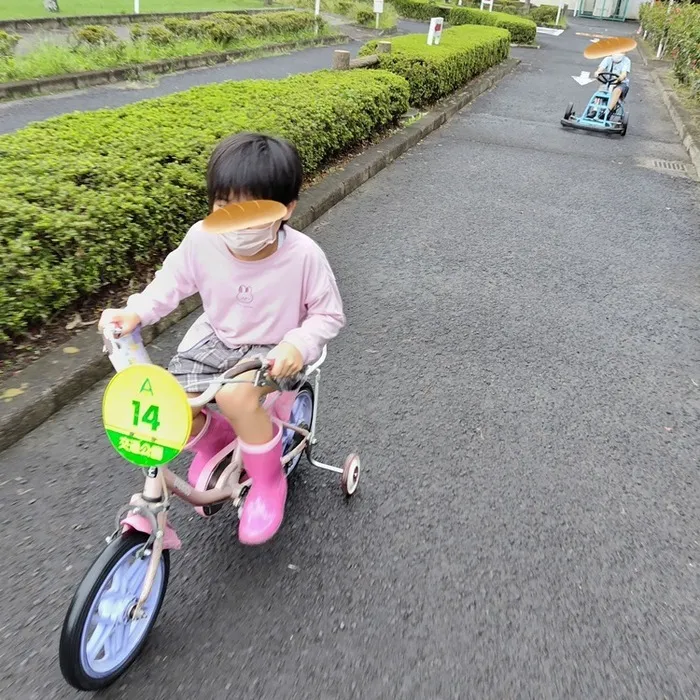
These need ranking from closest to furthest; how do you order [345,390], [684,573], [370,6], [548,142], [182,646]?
[182,646], [684,573], [345,390], [548,142], [370,6]

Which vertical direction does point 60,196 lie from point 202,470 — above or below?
above

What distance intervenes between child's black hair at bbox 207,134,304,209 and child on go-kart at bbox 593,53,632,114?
9951 millimetres

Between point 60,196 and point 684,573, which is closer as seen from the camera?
point 684,573

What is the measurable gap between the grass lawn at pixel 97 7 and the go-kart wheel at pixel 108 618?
18.9 m

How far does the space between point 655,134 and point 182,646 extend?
11414 mm

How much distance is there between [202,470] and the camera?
2.25m

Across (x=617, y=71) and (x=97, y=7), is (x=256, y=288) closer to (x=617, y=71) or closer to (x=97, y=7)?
(x=617, y=71)

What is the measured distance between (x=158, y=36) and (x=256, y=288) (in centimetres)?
1420

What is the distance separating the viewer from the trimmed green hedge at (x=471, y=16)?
2328cm

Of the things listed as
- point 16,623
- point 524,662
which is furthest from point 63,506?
point 524,662

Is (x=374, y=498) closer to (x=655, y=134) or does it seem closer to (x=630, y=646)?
(x=630, y=646)

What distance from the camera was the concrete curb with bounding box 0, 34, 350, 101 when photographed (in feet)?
31.8

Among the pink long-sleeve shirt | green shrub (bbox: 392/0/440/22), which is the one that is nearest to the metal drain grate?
the pink long-sleeve shirt

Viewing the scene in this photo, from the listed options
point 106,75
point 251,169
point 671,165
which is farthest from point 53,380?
point 106,75
